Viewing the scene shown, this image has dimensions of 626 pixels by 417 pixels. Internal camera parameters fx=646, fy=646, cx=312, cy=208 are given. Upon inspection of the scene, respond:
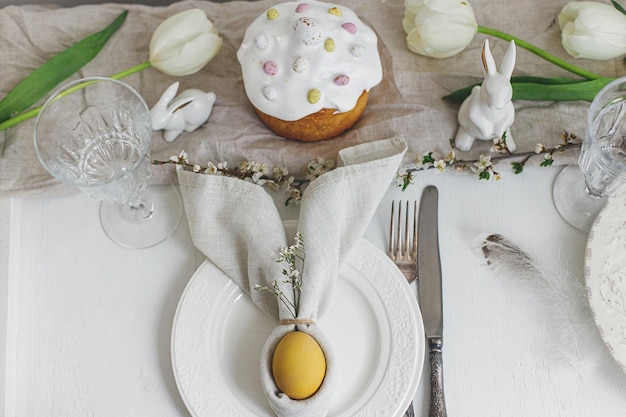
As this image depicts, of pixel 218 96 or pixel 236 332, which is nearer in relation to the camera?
pixel 236 332

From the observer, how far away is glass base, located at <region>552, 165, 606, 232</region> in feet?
3.17

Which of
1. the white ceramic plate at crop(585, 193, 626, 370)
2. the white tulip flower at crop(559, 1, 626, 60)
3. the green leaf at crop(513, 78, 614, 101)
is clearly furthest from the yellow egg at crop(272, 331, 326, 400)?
the white tulip flower at crop(559, 1, 626, 60)

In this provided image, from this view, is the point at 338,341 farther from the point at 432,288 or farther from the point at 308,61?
the point at 308,61

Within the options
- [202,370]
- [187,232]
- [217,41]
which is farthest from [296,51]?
[202,370]

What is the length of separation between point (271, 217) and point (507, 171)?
38cm

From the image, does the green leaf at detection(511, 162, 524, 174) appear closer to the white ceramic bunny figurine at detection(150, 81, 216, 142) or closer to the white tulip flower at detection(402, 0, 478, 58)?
the white tulip flower at detection(402, 0, 478, 58)

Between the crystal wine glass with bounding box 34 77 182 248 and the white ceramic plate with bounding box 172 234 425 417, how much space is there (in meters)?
0.14

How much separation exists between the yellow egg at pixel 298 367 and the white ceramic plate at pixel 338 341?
76 millimetres

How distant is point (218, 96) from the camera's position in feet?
3.46

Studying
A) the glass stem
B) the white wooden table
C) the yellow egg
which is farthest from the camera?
the glass stem

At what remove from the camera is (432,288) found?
93 centimetres

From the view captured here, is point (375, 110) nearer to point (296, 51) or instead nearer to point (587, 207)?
point (296, 51)

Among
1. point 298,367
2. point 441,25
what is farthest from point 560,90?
point 298,367

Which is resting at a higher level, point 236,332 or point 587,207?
point 587,207
